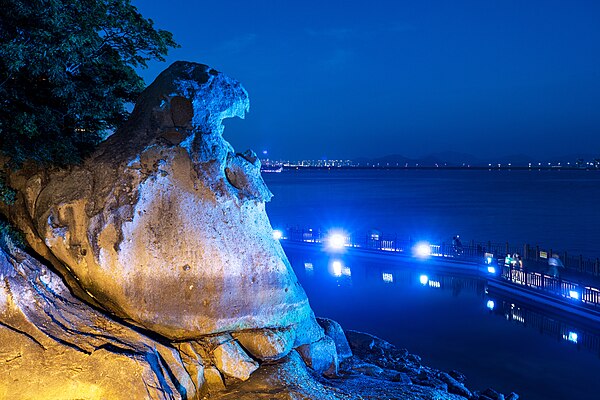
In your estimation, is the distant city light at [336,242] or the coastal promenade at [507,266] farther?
the distant city light at [336,242]

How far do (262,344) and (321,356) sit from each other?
179 centimetres

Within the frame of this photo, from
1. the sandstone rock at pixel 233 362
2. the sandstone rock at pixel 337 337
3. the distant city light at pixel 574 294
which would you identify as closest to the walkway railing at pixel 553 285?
the distant city light at pixel 574 294

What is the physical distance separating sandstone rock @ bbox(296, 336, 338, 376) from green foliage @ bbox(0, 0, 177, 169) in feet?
21.4

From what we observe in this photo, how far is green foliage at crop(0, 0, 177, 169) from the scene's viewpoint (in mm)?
9000

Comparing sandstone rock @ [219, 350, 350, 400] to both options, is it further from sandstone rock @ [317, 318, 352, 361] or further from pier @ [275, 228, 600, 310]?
pier @ [275, 228, 600, 310]

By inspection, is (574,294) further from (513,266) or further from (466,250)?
(466,250)

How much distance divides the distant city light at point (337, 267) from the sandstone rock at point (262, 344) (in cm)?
1729

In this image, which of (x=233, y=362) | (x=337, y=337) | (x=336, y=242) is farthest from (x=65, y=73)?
(x=336, y=242)

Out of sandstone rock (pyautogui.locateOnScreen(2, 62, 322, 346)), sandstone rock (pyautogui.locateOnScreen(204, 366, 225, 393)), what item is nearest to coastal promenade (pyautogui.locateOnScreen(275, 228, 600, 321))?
sandstone rock (pyautogui.locateOnScreen(2, 62, 322, 346))

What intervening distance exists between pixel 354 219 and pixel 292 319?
2111 inches

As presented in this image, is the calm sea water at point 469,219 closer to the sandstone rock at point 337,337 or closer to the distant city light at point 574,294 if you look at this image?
the distant city light at point 574,294

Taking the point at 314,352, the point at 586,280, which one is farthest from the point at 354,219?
the point at 314,352

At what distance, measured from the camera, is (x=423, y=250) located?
29.0 meters

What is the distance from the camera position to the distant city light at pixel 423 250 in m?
28.7
